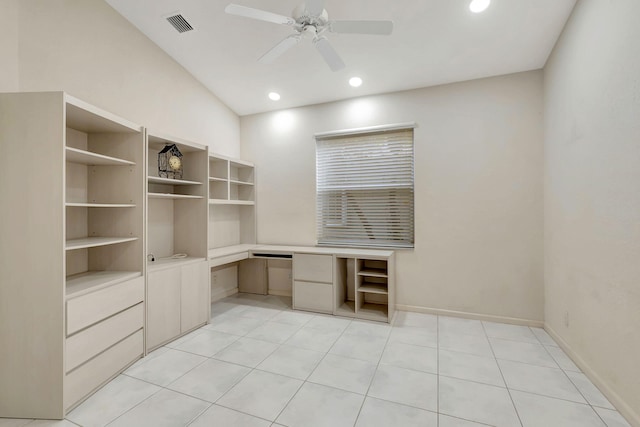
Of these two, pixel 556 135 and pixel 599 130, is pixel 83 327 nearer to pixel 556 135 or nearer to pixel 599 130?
pixel 599 130

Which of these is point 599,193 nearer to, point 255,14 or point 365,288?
point 365,288

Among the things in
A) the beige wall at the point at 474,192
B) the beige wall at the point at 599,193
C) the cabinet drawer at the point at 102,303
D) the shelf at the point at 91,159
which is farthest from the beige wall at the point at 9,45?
the beige wall at the point at 599,193

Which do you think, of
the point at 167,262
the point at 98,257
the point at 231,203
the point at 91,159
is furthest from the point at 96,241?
the point at 231,203

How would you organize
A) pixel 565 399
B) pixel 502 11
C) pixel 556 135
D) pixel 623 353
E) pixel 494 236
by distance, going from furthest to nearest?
pixel 494 236 < pixel 556 135 < pixel 502 11 < pixel 565 399 < pixel 623 353

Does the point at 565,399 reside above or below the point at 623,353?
below

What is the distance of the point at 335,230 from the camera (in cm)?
408

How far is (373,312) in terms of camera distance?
137 inches

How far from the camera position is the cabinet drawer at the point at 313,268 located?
11.6ft

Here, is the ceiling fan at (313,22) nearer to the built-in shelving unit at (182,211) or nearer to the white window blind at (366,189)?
the built-in shelving unit at (182,211)

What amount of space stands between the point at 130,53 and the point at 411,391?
4.10 metres

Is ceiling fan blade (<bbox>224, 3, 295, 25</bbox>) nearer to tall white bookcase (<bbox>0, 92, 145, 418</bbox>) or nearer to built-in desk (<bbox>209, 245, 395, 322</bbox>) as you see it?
tall white bookcase (<bbox>0, 92, 145, 418</bbox>)

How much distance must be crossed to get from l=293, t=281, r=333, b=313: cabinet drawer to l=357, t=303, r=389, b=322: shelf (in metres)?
0.40

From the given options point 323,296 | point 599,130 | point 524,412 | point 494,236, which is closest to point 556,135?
point 599,130

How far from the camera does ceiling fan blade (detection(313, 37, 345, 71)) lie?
2213 millimetres
